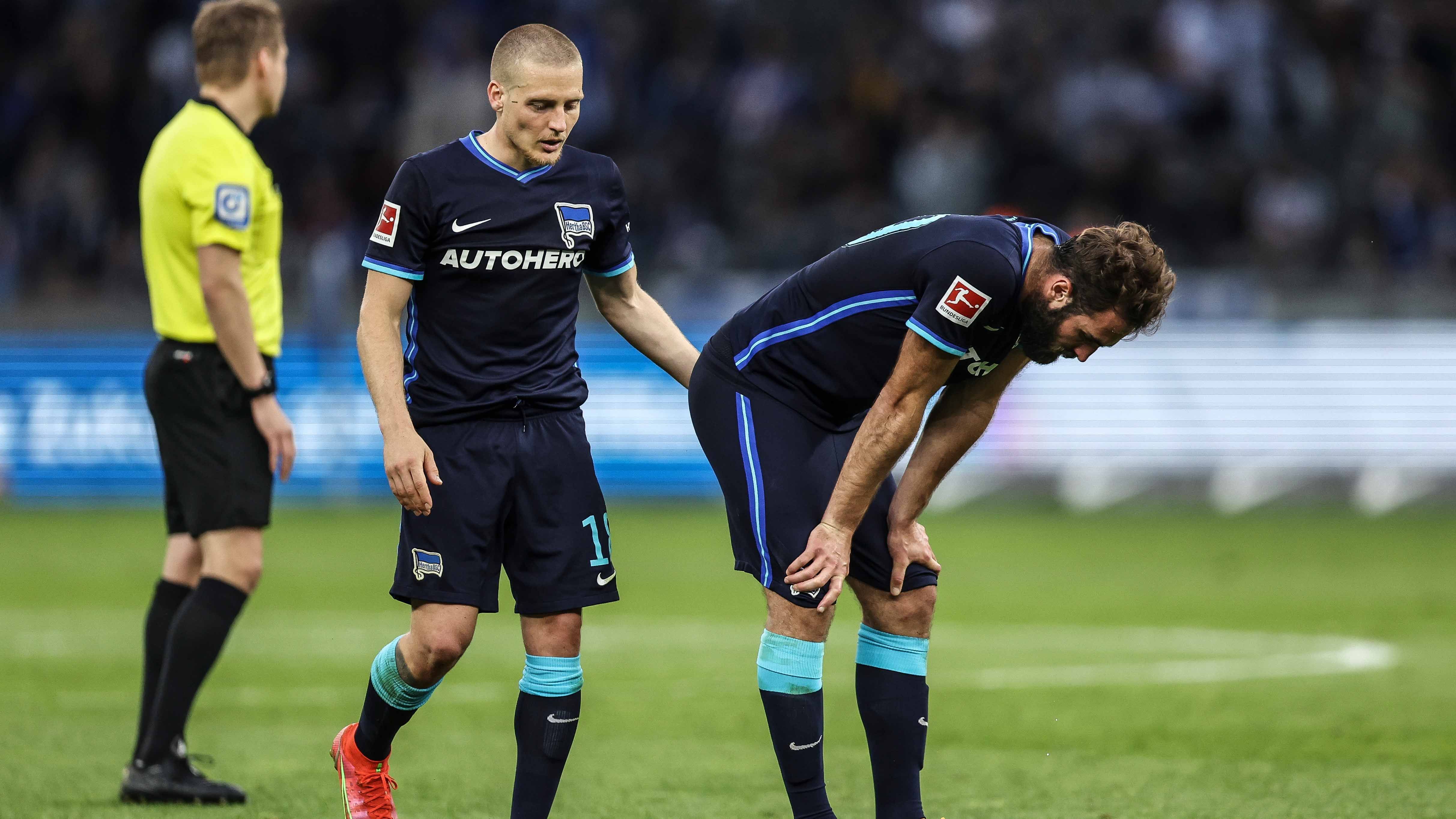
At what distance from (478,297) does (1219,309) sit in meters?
10.3

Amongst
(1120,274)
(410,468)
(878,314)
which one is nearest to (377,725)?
(410,468)

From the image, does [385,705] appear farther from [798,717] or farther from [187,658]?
[798,717]

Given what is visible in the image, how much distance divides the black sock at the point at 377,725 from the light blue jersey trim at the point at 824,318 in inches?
54.7

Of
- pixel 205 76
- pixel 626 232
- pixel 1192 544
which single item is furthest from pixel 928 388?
pixel 1192 544

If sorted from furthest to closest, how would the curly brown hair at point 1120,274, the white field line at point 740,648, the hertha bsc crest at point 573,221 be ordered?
the white field line at point 740,648
the hertha bsc crest at point 573,221
the curly brown hair at point 1120,274

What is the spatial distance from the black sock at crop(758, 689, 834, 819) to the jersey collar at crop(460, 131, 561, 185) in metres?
1.57

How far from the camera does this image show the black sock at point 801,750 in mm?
4648

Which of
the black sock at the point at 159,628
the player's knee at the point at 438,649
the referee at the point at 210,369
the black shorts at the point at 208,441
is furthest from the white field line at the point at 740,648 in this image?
the player's knee at the point at 438,649

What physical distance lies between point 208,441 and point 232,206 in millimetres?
785

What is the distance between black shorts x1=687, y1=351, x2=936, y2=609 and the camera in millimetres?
4707

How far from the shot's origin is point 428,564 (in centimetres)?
478

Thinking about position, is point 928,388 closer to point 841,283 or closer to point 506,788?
point 841,283

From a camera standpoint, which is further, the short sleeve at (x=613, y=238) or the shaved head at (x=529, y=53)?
the short sleeve at (x=613, y=238)

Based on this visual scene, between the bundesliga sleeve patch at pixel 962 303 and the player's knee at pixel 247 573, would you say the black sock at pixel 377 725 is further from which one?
the bundesliga sleeve patch at pixel 962 303
